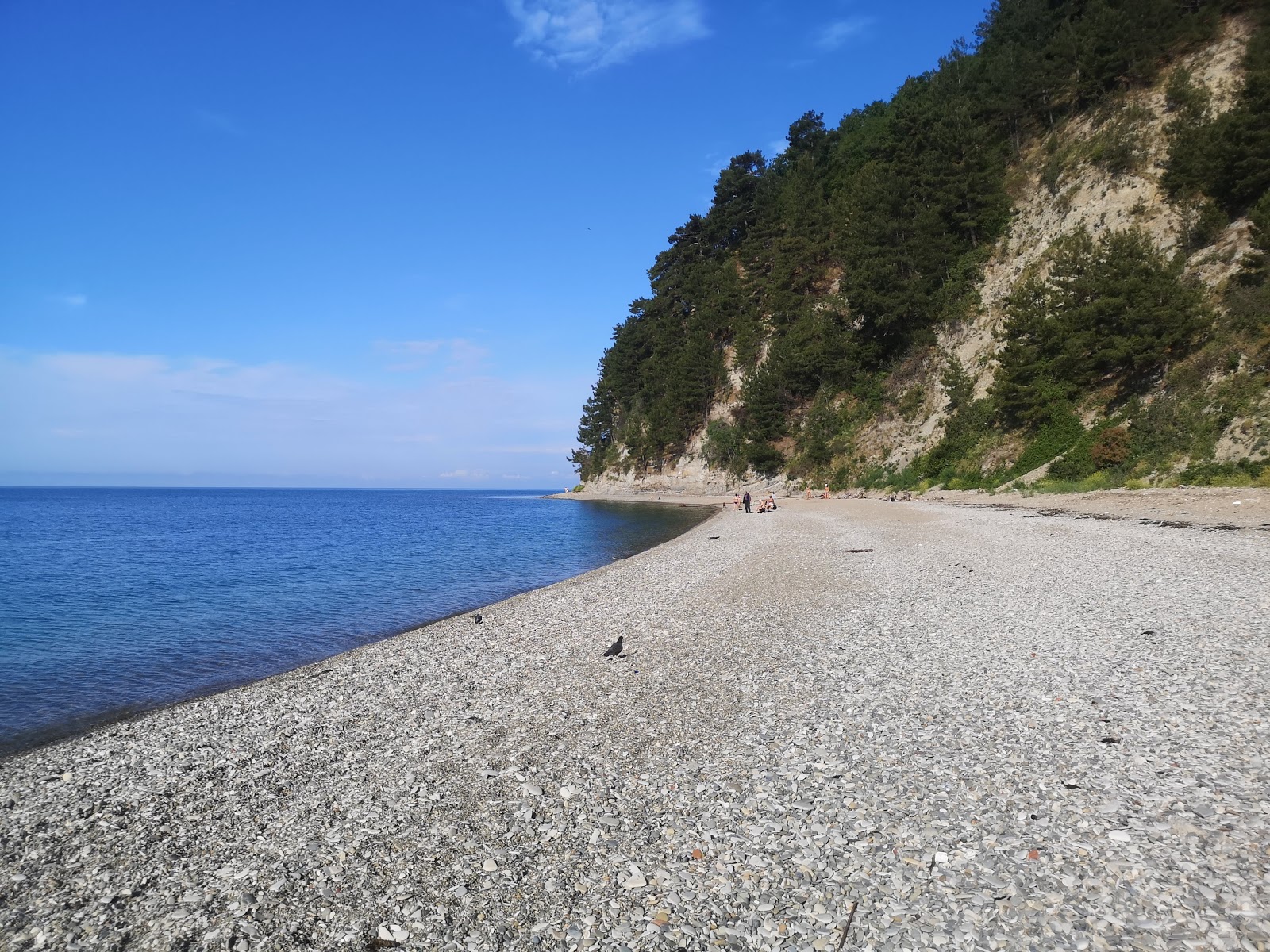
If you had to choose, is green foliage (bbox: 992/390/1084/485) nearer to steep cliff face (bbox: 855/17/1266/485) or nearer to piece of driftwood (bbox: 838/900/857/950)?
steep cliff face (bbox: 855/17/1266/485)

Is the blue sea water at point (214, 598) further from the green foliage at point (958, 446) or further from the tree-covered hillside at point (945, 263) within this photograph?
the tree-covered hillside at point (945, 263)

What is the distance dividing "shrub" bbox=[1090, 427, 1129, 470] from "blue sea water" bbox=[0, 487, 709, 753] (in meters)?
22.9

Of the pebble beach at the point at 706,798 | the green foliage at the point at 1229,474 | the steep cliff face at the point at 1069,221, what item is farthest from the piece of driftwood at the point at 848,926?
the steep cliff face at the point at 1069,221

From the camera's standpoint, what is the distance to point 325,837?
19.4ft

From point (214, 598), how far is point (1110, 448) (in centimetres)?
3964

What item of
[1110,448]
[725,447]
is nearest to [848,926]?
[1110,448]

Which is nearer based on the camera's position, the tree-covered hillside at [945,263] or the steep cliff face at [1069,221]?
the tree-covered hillside at [945,263]

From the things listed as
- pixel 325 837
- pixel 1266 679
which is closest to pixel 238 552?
pixel 325 837

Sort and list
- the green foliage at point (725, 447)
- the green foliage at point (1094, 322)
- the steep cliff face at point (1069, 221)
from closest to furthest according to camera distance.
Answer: the green foliage at point (1094, 322) < the steep cliff face at point (1069, 221) < the green foliage at point (725, 447)

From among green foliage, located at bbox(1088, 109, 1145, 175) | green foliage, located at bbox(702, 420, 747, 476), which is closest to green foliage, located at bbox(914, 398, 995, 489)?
green foliage, located at bbox(1088, 109, 1145, 175)

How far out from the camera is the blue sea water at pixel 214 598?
12812 mm

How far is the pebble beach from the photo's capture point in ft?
14.4

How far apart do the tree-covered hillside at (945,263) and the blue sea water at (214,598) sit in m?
21.8

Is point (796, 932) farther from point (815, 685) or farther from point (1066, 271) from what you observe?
point (1066, 271)
